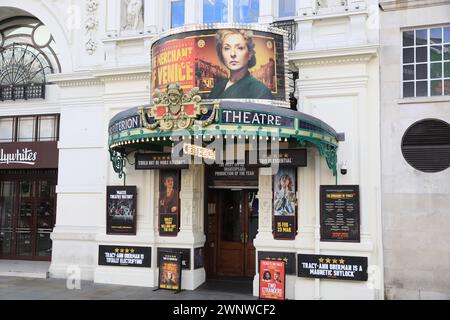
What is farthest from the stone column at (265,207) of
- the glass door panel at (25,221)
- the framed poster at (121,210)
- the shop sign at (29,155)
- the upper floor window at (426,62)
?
the glass door panel at (25,221)

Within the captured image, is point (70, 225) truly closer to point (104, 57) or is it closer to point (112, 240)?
point (112, 240)

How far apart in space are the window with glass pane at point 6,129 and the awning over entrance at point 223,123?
22.0ft

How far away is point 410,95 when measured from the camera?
38.2 feet

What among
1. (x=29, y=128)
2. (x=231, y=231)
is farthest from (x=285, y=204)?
(x=29, y=128)

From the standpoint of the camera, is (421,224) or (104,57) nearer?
(421,224)

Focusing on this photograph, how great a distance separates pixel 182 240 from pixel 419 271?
5.59 meters

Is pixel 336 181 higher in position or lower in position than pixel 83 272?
higher

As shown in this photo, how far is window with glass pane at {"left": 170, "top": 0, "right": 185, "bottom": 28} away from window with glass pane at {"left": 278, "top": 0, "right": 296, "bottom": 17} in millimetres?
2641

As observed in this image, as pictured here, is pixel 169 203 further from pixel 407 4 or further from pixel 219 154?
pixel 407 4

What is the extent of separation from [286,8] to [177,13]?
2975 millimetres

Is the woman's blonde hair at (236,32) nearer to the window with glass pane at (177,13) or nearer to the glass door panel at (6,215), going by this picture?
the window with glass pane at (177,13)

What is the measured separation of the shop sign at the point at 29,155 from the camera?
593 inches

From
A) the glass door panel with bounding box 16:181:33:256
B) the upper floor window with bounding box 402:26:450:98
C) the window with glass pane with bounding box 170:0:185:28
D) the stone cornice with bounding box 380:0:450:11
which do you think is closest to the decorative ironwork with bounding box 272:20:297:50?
the stone cornice with bounding box 380:0:450:11

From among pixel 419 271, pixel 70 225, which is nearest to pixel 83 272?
pixel 70 225
